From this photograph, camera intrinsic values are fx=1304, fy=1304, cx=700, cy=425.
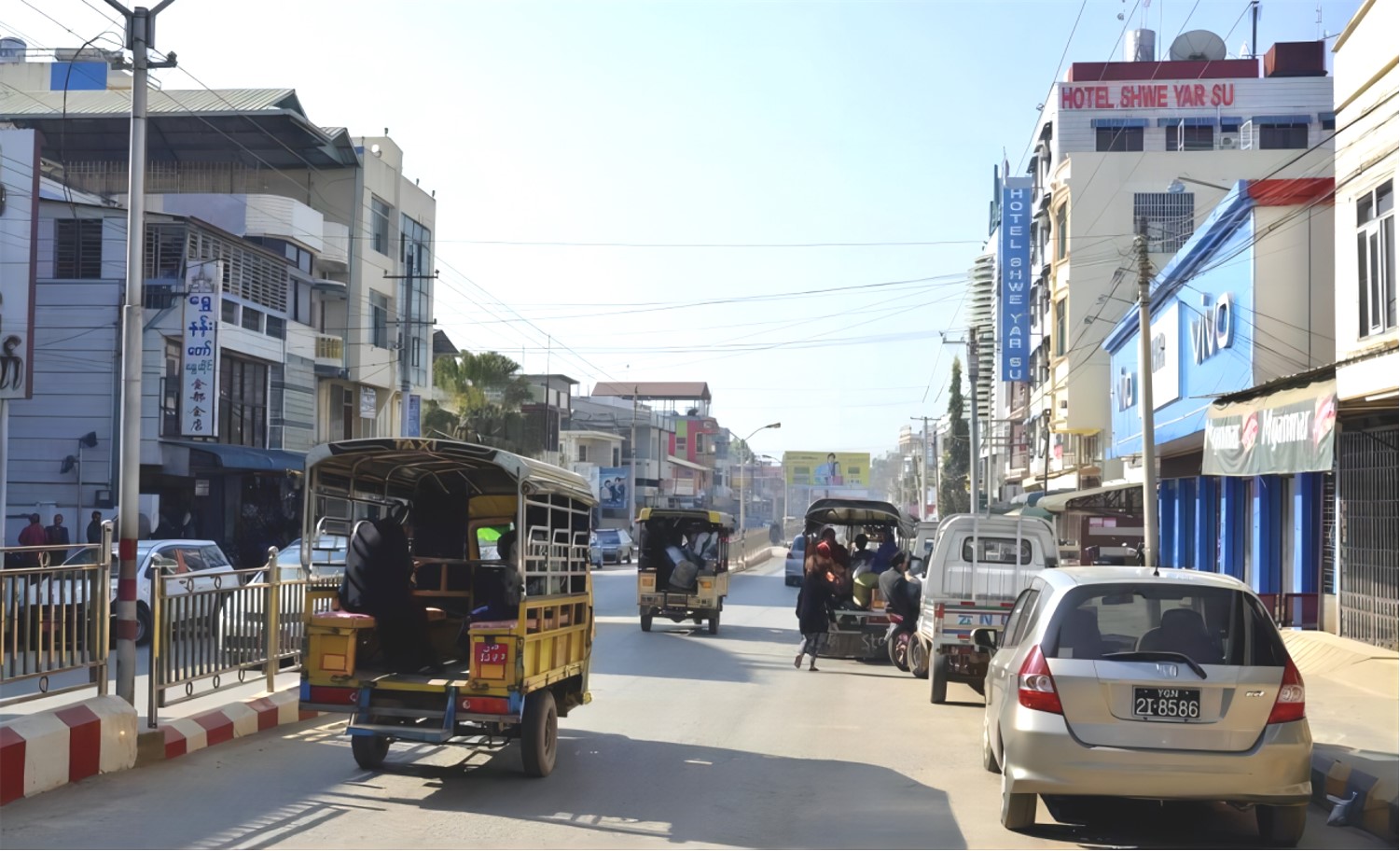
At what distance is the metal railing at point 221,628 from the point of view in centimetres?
1045

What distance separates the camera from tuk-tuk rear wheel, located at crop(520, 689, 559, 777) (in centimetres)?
955

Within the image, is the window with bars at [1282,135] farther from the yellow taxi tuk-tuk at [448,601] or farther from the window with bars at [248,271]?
the yellow taxi tuk-tuk at [448,601]

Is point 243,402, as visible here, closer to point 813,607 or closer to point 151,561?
point 151,561

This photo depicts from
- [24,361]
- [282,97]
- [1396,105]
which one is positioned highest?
[282,97]

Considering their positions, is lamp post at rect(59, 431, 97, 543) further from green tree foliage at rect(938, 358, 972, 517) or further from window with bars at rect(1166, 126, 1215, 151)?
green tree foliage at rect(938, 358, 972, 517)

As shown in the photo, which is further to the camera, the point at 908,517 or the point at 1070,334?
the point at 1070,334

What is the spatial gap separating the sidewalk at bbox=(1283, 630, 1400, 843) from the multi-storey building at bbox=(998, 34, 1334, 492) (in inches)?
1092

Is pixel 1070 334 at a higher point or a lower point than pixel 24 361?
higher

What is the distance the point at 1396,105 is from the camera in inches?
612

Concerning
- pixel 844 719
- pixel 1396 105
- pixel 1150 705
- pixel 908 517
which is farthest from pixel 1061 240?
pixel 1150 705

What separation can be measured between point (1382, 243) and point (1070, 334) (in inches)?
1279

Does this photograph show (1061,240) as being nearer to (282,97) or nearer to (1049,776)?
(282,97)

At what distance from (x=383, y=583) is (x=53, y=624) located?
91.0 inches

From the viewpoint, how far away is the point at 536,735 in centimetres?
956
